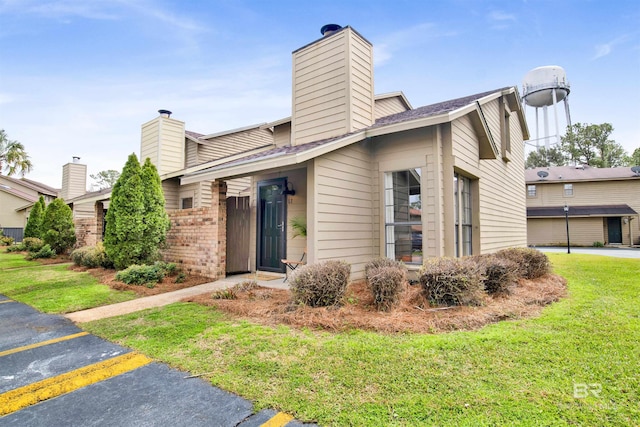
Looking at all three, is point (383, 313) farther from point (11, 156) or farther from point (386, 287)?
point (11, 156)

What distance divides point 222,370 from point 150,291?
4.30m

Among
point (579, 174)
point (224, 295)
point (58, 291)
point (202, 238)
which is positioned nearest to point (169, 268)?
point (202, 238)

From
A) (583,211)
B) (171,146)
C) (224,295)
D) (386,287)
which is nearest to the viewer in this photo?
(386,287)

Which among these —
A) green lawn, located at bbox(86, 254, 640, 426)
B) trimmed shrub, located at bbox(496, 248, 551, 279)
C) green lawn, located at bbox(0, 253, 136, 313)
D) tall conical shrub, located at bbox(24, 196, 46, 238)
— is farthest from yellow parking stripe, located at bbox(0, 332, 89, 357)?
tall conical shrub, located at bbox(24, 196, 46, 238)

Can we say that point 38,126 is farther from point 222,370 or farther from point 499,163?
point 499,163

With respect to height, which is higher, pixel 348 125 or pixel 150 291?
pixel 348 125

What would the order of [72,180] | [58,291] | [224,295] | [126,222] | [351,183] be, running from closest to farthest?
[224,295] < [58,291] < [351,183] < [126,222] < [72,180]

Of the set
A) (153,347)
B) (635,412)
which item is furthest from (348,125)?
(635,412)

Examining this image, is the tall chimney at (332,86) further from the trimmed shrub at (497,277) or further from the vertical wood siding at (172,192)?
the vertical wood siding at (172,192)

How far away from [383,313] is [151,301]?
3928mm

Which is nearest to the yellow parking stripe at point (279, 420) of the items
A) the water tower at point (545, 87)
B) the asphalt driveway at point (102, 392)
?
the asphalt driveway at point (102, 392)

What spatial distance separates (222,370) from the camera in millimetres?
2779

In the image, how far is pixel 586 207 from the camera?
958 inches

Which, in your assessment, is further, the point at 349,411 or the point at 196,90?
the point at 196,90
